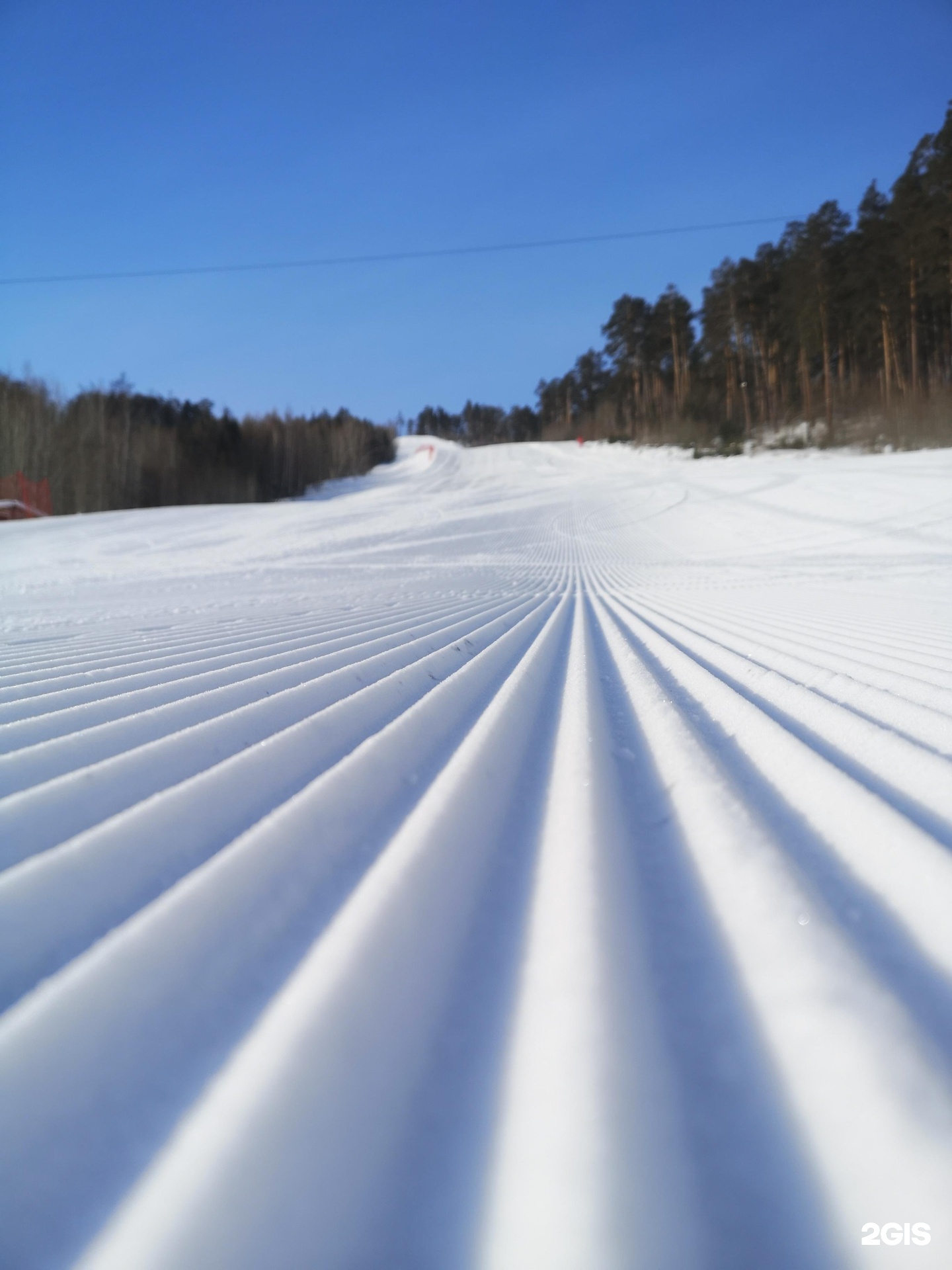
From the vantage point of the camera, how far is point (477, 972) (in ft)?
2.25

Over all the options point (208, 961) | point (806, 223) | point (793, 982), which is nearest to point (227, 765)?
point (208, 961)

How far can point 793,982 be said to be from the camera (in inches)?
24.7

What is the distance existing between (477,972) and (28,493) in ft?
66.3

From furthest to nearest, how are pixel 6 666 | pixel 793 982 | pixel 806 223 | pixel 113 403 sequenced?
pixel 806 223, pixel 113 403, pixel 6 666, pixel 793 982

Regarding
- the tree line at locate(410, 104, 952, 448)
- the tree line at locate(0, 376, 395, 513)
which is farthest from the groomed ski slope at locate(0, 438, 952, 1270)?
the tree line at locate(0, 376, 395, 513)

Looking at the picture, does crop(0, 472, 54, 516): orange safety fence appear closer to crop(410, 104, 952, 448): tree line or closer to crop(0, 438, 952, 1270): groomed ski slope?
crop(0, 438, 952, 1270): groomed ski slope

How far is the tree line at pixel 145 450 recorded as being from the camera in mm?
17250

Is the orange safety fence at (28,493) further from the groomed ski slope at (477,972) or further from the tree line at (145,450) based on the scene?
the groomed ski slope at (477,972)

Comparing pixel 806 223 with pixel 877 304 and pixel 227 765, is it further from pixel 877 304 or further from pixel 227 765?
pixel 227 765

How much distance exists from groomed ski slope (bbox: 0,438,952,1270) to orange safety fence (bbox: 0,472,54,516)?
60.2 feet

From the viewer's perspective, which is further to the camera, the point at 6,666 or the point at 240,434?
the point at 240,434

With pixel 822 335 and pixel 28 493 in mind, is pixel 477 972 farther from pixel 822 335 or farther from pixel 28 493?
pixel 822 335

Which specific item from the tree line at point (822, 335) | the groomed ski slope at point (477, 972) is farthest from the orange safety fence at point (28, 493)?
the tree line at point (822, 335)

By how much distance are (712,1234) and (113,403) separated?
2349 cm
